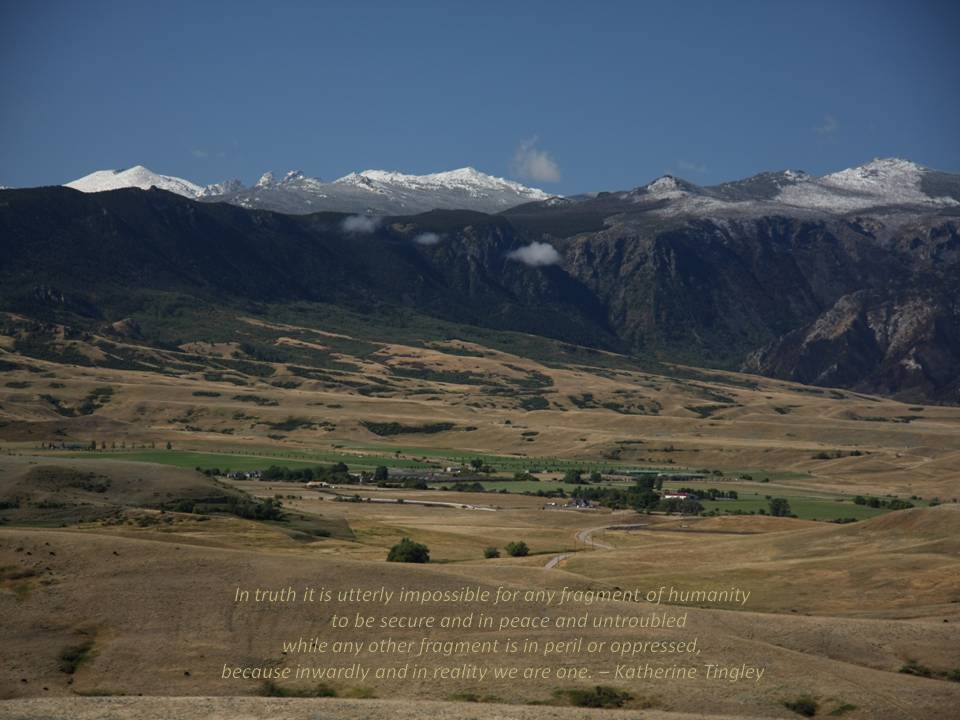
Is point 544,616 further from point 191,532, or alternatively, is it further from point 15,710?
point 191,532

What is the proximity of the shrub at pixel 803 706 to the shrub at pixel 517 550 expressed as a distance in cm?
6400

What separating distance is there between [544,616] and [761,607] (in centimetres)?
2888

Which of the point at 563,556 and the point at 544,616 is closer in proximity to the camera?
the point at 544,616

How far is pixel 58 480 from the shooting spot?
452ft

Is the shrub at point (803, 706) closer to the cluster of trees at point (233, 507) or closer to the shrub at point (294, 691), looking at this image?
the shrub at point (294, 691)

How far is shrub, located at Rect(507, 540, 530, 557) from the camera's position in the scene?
13332 cm

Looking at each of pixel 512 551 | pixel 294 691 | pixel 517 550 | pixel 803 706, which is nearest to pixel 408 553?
pixel 512 551

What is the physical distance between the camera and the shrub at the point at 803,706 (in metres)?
69.1

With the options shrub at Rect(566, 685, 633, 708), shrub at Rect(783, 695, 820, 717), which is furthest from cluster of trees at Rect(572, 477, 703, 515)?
shrub at Rect(566, 685, 633, 708)

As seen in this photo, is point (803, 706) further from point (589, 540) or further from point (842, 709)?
point (589, 540)

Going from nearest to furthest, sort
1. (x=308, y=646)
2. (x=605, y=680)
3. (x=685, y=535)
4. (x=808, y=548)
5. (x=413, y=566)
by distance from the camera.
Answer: (x=605, y=680) < (x=308, y=646) < (x=413, y=566) < (x=808, y=548) < (x=685, y=535)

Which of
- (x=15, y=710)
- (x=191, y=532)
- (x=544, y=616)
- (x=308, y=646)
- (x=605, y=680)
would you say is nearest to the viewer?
(x=15, y=710)

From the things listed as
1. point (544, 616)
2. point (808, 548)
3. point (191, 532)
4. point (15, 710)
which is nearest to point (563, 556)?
point (808, 548)

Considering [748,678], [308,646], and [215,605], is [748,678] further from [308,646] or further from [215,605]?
[215,605]
